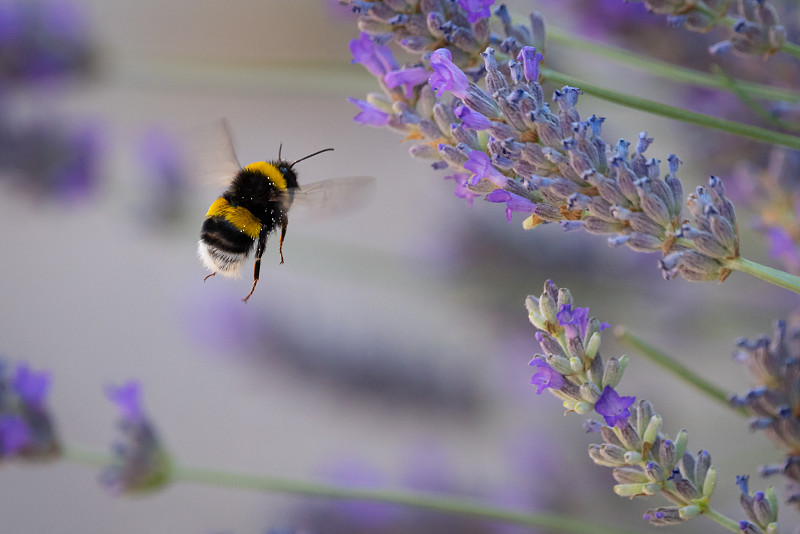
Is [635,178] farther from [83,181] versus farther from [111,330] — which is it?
[111,330]

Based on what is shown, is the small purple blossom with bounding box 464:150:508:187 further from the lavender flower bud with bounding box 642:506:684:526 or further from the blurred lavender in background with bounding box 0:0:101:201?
the blurred lavender in background with bounding box 0:0:101:201

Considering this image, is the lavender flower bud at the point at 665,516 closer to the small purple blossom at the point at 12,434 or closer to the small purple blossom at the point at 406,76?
the small purple blossom at the point at 406,76

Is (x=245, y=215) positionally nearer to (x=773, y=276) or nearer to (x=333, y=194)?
(x=333, y=194)

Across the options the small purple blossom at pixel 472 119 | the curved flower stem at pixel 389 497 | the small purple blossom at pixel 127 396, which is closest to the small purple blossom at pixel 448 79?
the small purple blossom at pixel 472 119

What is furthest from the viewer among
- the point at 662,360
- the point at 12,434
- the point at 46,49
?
the point at 46,49

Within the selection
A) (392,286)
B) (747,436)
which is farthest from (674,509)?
(392,286)

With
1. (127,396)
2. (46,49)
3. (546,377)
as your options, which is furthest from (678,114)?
(46,49)
